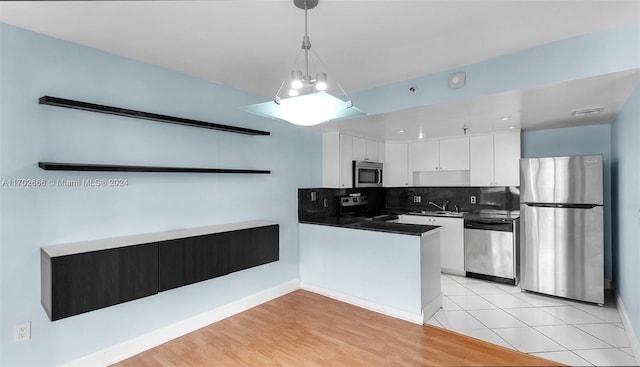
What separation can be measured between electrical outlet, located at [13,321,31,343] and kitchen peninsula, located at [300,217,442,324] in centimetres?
254

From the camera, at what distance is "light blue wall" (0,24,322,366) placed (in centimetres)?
193

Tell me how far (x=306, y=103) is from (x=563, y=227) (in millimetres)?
3237

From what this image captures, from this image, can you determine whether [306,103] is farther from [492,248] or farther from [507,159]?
[507,159]

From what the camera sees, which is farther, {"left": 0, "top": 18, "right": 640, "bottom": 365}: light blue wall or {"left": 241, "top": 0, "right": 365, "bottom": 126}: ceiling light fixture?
{"left": 0, "top": 18, "right": 640, "bottom": 365}: light blue wall

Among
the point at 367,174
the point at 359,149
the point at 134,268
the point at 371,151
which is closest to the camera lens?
the point at 134,268

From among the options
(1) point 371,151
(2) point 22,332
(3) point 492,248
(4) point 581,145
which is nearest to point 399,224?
(3) point 492,248

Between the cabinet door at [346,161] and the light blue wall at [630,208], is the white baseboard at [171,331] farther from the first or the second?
the light blue wall at [630,208]

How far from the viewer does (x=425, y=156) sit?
16.3 feet

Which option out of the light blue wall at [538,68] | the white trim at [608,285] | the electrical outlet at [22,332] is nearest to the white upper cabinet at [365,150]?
the light blue wall at [538,68]

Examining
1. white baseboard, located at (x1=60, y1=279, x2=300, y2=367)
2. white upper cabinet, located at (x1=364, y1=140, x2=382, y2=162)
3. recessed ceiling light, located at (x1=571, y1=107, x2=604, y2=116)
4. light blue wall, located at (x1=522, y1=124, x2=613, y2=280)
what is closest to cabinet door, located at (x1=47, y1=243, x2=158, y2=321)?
white baseboard, located at (x1=60, y1=279, x2=300, y2=367)

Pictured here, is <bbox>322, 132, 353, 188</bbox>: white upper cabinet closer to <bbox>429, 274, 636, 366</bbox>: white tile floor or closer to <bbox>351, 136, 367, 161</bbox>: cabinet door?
<bbox>351, 136, 367, 161</bbox>: cabinet door

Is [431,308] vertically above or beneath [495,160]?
beneath

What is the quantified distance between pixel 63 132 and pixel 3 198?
53 centimetres

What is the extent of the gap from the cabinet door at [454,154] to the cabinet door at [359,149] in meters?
1.20
